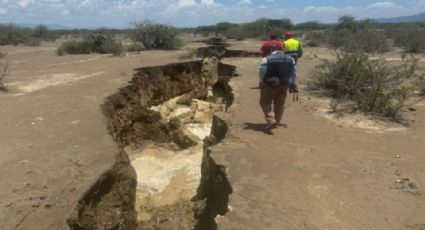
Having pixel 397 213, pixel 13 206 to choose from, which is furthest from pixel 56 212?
pixel 397 213

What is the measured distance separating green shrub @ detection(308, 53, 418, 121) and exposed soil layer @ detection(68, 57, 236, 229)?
2625mm

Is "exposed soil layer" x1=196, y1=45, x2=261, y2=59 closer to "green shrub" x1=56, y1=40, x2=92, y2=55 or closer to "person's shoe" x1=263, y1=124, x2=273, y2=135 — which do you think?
"green shrub" x1=56, y1=40, x2=92, y2=55

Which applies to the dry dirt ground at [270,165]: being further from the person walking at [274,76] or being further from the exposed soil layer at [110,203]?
the person walking at [274,76]

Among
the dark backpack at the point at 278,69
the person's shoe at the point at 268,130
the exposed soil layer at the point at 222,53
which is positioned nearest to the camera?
the dark backpack at the point at 278,69

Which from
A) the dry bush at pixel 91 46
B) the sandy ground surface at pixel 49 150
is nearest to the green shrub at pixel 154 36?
the dry bush at pixel 91 46

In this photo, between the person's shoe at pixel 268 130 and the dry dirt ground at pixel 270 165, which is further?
the person's shoe at pixel 268 130

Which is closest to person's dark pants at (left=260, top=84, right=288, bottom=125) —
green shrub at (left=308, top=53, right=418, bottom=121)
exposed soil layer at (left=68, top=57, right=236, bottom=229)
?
exposed soil layer at (left=68, top=57, right=236, bottom=229)

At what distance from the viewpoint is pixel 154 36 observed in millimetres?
30312

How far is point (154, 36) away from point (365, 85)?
2120cm

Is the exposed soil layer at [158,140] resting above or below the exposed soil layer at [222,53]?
below

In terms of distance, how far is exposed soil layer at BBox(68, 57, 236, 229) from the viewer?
229 inches

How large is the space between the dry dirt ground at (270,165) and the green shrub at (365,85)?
1.58 feet

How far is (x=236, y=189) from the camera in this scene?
5.70m

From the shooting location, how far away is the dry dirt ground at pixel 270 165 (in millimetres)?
4953
